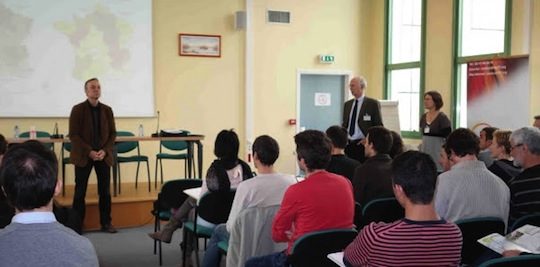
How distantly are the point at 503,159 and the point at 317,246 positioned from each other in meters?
2.13

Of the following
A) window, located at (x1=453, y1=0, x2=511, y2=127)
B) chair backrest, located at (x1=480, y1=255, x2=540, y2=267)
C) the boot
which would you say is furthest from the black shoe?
window, located at (x1=453, y1=0, x2=511, y2=127)

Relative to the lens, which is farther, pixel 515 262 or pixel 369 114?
pixel 369 114

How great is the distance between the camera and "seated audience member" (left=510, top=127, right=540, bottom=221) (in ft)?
9.71

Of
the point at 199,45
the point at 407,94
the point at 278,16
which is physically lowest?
the point at 407,94

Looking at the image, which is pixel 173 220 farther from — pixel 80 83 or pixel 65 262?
pixel 80 83

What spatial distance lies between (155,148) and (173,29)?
5.77 feet

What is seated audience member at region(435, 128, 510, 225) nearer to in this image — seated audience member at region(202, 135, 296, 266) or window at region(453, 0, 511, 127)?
seated audience member at region(202, 135, 296, 266)

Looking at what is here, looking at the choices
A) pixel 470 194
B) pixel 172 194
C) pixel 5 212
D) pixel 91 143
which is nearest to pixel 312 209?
pixel 470 194

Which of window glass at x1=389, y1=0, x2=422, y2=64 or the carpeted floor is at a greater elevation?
window glass at x1=389, y1=0, x2=422, y2=64

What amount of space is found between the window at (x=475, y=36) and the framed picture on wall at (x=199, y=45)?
345 centimetres

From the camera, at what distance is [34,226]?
1434 millimetres

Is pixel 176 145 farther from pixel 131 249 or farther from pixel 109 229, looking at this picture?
pixel 131 249

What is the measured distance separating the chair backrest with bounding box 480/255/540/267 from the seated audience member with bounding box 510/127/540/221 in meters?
1.11

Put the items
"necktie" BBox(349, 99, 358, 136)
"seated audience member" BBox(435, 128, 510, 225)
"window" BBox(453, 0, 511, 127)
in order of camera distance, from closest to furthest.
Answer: "seated audience member" BBox(435, 128, 510, 225) → "necktie" BBox(349, 99, 358, 136) → "window" BBox(453, 0, 511, 127)
